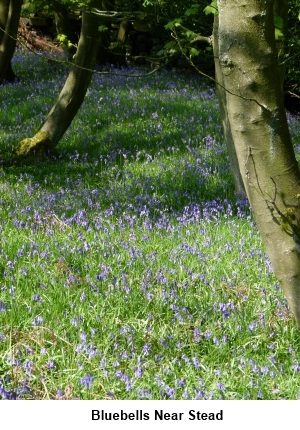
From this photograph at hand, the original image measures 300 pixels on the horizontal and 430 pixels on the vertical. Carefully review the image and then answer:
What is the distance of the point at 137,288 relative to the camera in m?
5.07

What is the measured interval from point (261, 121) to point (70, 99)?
7.98m

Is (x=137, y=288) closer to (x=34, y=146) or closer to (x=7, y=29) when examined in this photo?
(x=34, y=146)

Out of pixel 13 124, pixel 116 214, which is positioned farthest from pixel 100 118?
pixel 116 214

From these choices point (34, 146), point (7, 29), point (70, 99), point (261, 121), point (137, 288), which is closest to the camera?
point (261, 121)

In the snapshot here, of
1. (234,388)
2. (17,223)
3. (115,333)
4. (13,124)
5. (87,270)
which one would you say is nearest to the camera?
(234,388)

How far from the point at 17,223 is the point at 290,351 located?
12.1 ft

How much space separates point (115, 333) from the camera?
430 cm

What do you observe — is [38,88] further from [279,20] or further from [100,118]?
[279,20]

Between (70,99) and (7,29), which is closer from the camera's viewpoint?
(70,99)

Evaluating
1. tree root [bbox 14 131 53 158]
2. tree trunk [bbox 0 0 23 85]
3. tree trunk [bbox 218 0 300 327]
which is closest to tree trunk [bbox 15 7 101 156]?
tree root [bbox 14 131 53 158]

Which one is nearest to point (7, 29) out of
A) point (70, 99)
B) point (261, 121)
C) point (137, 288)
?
point (70, 99)

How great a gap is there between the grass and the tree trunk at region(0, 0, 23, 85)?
22.9ft

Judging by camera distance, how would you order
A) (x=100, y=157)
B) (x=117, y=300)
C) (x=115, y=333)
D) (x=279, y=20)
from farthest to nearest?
(x=100, y=157), (x=279, y=20), (x=117, y=300), (x=115, y=333)

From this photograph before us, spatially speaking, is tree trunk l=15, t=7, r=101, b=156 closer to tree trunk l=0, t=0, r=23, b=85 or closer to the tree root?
the tree root
